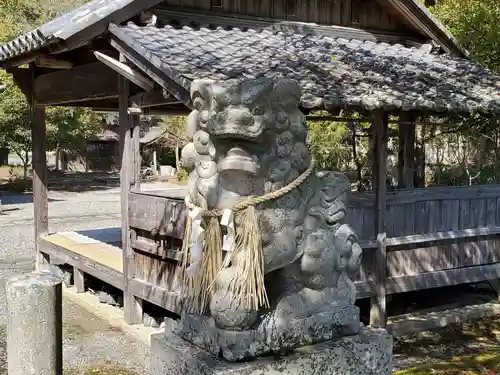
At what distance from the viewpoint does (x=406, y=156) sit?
923 cm

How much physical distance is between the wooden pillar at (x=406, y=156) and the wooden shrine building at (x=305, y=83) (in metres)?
0.02

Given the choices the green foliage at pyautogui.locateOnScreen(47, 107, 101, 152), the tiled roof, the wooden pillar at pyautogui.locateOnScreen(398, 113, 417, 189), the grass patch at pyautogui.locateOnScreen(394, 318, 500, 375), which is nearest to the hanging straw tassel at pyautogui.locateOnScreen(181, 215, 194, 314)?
the grass patch at pyautogui.locateOnScreen(394, 318, 500, 375)

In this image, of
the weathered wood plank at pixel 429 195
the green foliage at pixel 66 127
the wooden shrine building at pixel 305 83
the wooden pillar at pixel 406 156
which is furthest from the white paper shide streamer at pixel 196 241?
the green foliage at pixel 66 127

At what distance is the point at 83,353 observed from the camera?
22.9 feet

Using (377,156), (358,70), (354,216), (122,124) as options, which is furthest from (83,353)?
(358,70)

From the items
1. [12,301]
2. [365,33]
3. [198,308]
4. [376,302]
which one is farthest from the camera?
[365,33]

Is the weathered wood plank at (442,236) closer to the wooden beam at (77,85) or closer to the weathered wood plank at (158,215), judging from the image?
the weathered wood plank at (158,215)

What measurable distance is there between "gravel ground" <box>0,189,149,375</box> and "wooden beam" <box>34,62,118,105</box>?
3145 mm

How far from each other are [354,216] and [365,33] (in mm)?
3697

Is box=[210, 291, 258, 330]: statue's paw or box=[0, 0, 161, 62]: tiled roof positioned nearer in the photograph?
box=[210, 291, 258, 330]: statue's paw

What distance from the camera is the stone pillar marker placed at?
3.32m

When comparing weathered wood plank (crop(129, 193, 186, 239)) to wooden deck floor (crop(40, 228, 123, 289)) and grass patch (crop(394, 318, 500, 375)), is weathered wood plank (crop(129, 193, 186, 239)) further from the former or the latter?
grass patch (crop(394, 318, 500, 375))

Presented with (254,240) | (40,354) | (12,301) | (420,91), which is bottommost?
(40,354)

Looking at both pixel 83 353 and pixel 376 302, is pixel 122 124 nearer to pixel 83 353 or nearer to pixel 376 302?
pixel 83 353
